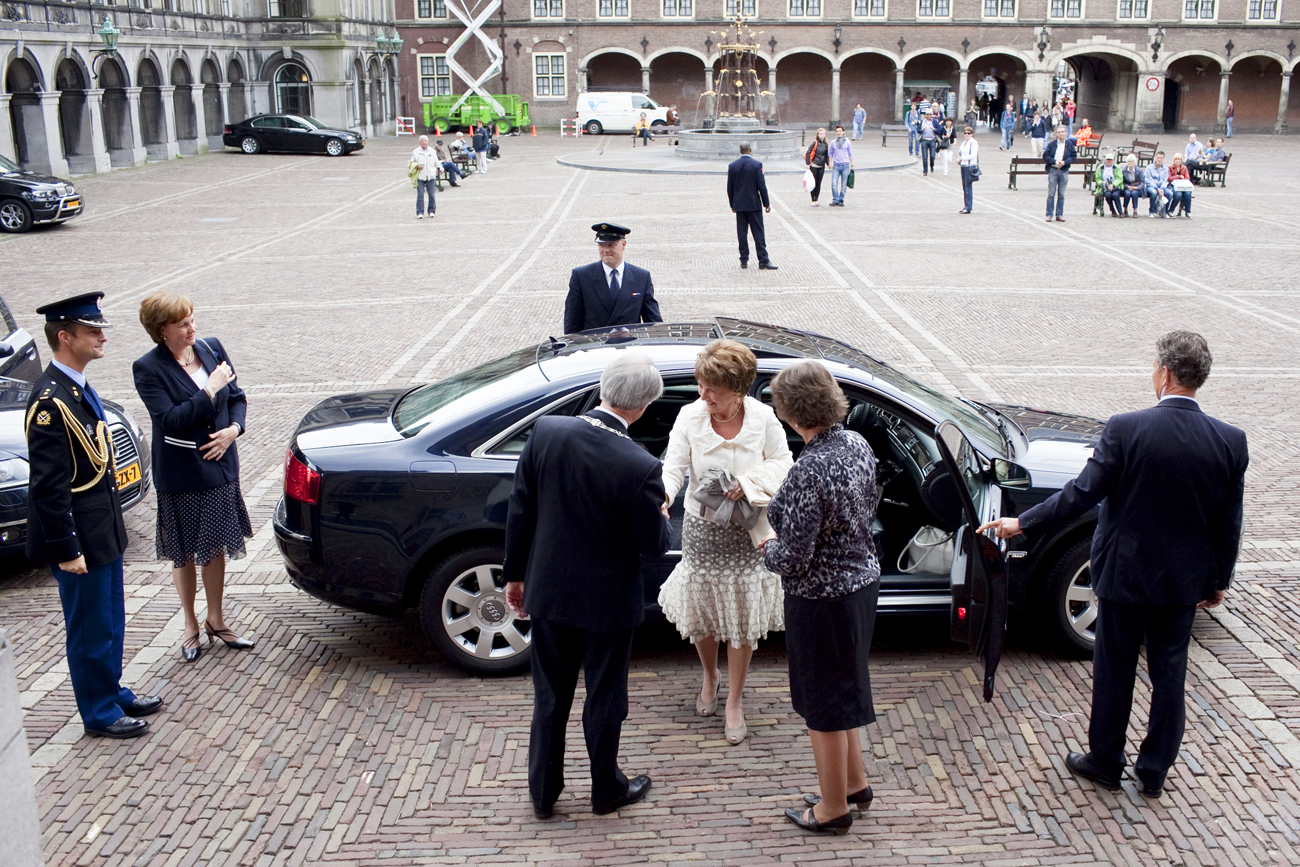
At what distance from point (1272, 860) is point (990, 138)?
174 feet

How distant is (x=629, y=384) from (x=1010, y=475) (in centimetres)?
233

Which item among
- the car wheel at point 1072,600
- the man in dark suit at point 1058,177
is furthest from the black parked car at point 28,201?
the car wheel at point 1072,600

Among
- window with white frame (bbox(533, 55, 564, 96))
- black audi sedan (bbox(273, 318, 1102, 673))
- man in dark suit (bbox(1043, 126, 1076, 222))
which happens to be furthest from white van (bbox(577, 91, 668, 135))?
black audi sedan (bbox(273, 318, 1102, 673))

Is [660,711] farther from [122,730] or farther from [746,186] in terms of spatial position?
[746,186]

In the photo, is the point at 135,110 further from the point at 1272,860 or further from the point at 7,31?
the point at 1272,860

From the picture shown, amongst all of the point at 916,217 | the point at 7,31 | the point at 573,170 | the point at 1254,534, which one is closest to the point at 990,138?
the point at 573,170

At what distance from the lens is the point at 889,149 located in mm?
43750

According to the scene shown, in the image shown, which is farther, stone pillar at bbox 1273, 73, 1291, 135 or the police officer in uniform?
stone pillar at bbox 1273, 73, 1291, 135

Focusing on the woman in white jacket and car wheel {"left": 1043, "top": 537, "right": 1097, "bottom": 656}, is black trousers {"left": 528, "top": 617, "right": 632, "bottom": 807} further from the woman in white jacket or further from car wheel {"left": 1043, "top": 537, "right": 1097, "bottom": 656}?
car wheel {"left": 1043, "top": 537, "right": 1097, "bottom": 656}

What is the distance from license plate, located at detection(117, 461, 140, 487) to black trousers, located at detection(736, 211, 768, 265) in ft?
36.0

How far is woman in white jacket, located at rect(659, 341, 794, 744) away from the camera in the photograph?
177 inches

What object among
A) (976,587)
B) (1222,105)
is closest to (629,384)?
(976,587)

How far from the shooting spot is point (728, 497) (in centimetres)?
445

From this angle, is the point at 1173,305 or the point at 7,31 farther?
the point at 7,31
